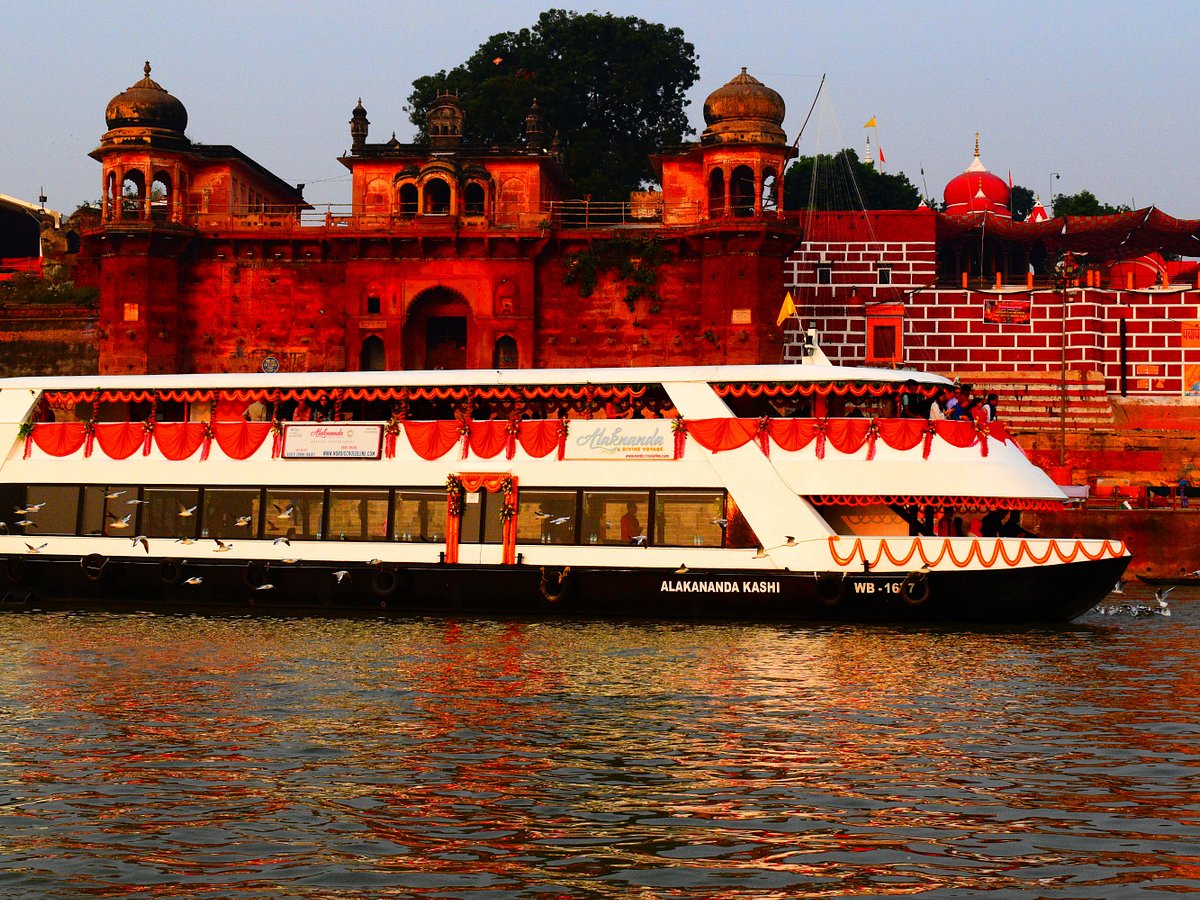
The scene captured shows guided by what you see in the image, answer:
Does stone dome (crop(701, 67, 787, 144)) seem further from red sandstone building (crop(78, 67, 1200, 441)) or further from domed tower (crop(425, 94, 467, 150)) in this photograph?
domed tower (crop(425, 94, 467, 150))

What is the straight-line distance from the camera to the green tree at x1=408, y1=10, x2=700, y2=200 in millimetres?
64312

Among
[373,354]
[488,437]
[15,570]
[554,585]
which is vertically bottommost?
[15,570]

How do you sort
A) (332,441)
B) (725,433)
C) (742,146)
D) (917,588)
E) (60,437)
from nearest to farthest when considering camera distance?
1. (917,588)
2. (725,433)
3. (332,441)
4. (60,437)
5. (742,146)

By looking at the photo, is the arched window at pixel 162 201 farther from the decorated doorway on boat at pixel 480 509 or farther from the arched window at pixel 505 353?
the decorated doorway on boat at pixel 480 509

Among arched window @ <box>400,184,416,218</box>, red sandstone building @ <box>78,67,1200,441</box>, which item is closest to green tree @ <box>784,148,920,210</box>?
red sandstone building @ <box>78,67,1200,441</box>

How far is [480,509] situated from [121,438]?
6833mm

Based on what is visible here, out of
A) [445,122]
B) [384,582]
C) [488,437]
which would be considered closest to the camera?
[384,582]

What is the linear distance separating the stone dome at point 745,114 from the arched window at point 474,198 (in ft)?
24.7

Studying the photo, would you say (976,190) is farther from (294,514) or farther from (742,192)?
(294,514)

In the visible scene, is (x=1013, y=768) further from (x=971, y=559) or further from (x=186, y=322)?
(x=186, y=322)

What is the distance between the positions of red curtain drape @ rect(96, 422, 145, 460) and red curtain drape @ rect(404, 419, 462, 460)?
5096mm

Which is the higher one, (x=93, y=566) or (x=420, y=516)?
(x=420, y=516)

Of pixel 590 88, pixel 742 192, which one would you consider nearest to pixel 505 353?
pixel 742 192

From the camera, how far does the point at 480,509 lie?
25.2 meters
